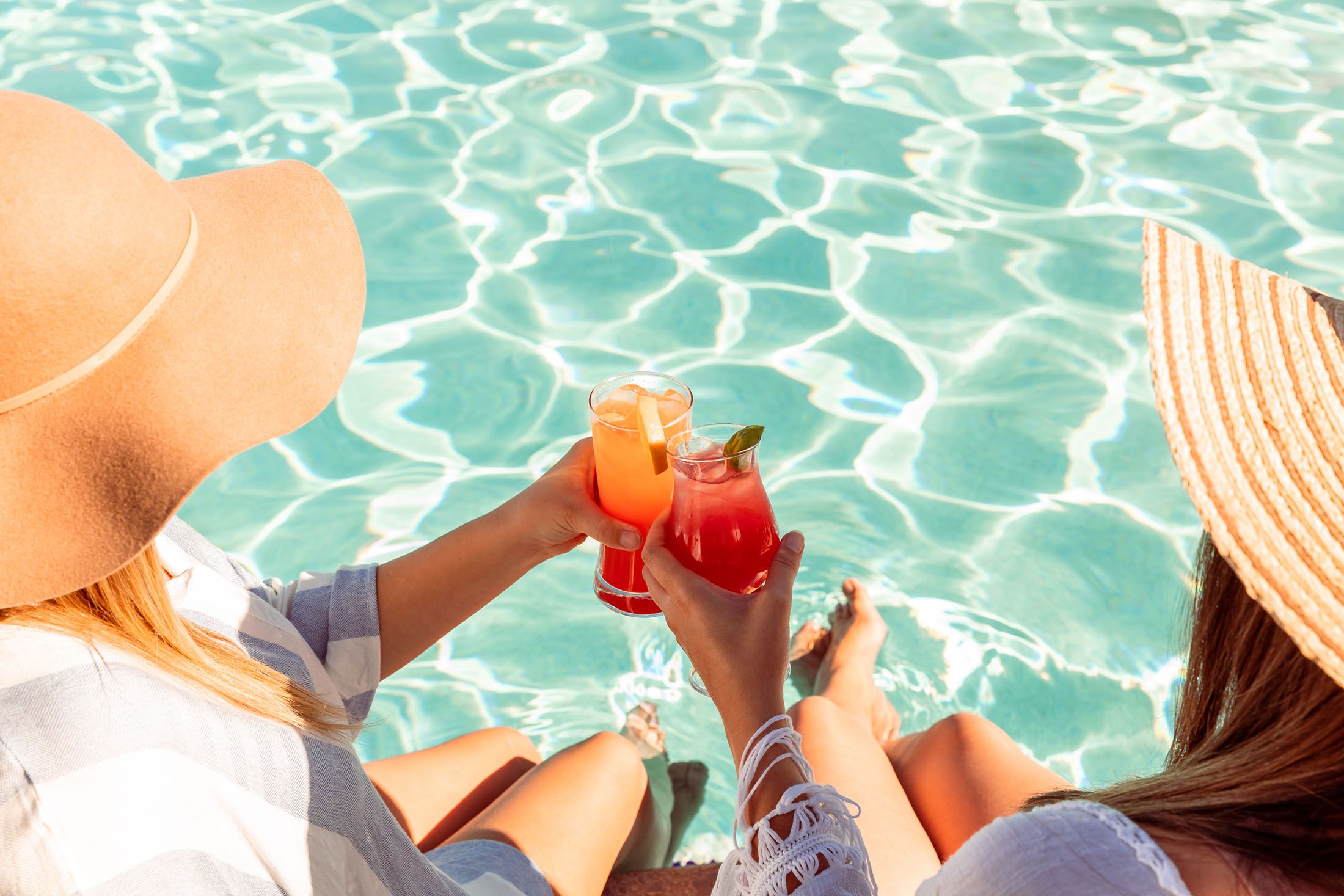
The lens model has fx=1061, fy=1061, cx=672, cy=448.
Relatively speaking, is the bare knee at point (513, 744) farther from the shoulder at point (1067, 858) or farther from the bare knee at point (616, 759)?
the shoulder at point (1067, 858)

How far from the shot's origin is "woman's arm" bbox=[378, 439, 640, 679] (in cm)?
210

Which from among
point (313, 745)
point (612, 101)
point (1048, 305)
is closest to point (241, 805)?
point (313, 745)

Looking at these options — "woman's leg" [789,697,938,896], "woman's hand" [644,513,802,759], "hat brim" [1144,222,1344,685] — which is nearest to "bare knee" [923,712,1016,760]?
"woman's leg" [789,697,938,896]

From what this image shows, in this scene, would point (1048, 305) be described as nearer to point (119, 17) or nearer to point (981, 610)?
point (981, 610)

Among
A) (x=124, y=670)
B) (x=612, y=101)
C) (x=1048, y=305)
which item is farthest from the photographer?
(x=612, y=101)

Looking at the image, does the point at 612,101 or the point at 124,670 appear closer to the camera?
the point at 124,670

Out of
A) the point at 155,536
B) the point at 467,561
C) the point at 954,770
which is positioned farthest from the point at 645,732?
the point at 155,536

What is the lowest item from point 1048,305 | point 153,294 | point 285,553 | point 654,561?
point 285,553

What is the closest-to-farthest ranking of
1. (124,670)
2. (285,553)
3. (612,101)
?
(124,670)
(285,553)
(612,101)

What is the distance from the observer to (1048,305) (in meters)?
4.38

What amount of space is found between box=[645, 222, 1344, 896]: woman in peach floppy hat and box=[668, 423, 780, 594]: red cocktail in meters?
0.67

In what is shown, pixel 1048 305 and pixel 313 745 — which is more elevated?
pixel 313 745

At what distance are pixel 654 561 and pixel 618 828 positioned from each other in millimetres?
789

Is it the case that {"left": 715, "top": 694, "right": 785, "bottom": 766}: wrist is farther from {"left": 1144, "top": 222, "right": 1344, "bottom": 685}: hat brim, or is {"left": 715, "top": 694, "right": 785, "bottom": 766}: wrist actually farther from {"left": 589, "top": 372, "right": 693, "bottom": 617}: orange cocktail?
{"left": 1144, "top": 222, "right": 1344, "bottom": 685}: hat brim
